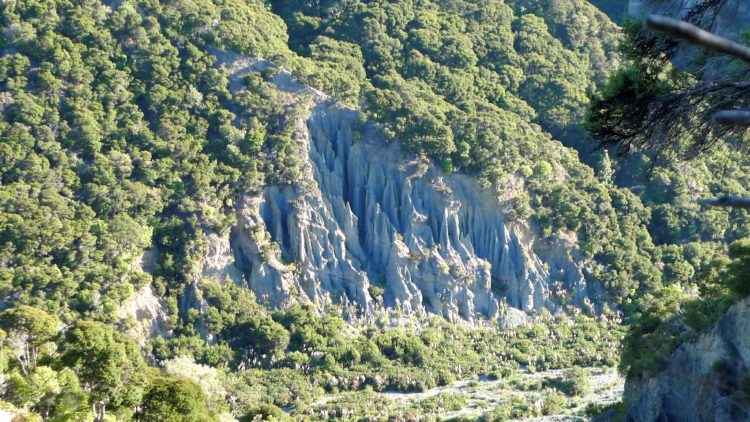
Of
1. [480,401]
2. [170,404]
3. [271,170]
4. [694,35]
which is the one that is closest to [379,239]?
[271,170]

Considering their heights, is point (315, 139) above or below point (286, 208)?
above

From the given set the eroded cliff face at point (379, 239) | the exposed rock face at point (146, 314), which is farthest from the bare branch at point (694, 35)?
the eroded cliff face at point (379, 239)

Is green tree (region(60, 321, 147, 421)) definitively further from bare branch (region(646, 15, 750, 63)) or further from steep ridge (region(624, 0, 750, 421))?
bare branch (region(646, 15, 750, 63))

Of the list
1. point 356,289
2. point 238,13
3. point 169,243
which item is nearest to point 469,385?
point 356,289

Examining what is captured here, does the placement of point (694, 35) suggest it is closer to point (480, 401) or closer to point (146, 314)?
point (480, 401)

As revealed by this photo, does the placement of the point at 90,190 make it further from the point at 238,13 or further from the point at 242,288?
the point at 238,13

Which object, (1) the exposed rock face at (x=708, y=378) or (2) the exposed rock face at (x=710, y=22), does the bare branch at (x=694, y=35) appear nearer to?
(2) the exposed rock face at (x=710, y=22)
